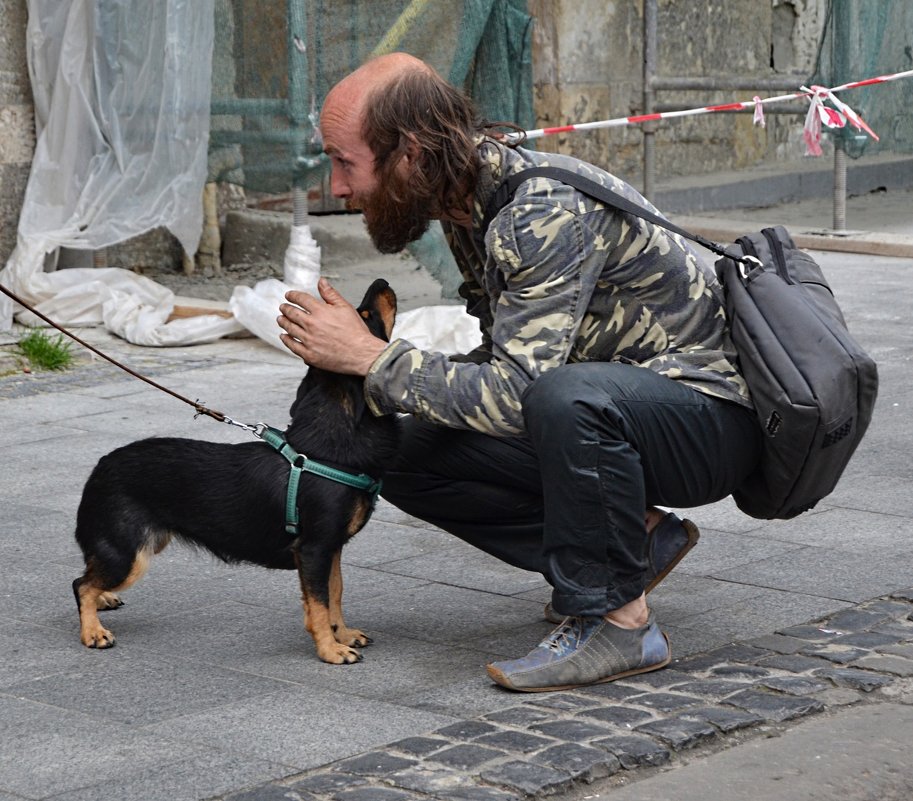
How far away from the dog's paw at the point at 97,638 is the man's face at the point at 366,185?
1160 mm

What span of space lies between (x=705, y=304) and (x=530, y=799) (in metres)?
1.21

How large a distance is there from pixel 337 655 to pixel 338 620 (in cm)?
12

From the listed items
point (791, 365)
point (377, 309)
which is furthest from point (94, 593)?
point (791, 365)

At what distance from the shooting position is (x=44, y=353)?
7.10m

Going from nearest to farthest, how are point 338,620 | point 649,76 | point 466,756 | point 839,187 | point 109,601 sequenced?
point 466,756 < point 338,620 < point 109,601 < point 839,187 < point 649,76

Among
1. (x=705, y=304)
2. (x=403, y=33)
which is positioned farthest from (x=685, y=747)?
(x=403, y=33)

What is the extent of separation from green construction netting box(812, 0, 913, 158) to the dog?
25.6 feet

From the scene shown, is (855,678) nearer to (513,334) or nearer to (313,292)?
(513,334)

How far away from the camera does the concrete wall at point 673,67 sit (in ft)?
38.5

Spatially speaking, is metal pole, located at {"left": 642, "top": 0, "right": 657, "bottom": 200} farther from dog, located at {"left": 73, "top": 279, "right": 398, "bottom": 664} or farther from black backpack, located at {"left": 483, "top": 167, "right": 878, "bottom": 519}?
dog, located at {"left": 73, "top": 279, "right": 398, "bottom": 664}

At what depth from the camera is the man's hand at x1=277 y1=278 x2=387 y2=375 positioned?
3.32 metres

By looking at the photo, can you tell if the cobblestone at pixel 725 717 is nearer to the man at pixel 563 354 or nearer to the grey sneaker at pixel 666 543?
the man at pixel 563 354

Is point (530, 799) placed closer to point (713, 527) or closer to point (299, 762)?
point (299, 762)

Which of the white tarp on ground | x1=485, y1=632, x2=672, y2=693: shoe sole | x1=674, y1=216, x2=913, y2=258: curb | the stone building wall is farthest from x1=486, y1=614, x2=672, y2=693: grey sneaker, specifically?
x1=674, y1=216, x2=913, y2=258: curb
